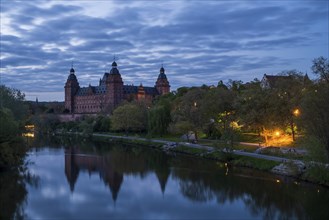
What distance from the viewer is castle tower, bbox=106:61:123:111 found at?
439 ft

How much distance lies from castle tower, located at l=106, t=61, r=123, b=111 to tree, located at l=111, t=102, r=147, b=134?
54748 mm

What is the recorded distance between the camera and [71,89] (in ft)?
491

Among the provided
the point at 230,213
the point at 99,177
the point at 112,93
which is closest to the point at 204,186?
the point at 230,213

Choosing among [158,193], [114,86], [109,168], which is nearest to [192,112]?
[109,168]

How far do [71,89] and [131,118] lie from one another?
78.1 metres

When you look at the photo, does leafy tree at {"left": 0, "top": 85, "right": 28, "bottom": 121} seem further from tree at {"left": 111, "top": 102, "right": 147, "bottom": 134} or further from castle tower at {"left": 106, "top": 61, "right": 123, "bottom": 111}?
castle tower at {"left": 106, "top": 61, "right": 123, "bottom": 111}

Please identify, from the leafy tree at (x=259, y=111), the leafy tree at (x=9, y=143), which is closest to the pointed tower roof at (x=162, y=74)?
the leafy tree at (x=259, y=111)

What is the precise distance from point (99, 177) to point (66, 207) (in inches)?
422

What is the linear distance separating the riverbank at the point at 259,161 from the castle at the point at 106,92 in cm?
7441

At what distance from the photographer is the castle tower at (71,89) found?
491 ft

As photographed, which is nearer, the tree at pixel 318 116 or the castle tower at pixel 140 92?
the tree at pixel 318 116

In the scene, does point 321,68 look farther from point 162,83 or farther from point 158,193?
point 162,83

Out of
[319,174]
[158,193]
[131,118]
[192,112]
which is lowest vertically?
[158,193]

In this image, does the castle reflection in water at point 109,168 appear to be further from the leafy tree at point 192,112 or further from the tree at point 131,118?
the tree at point 131,118
